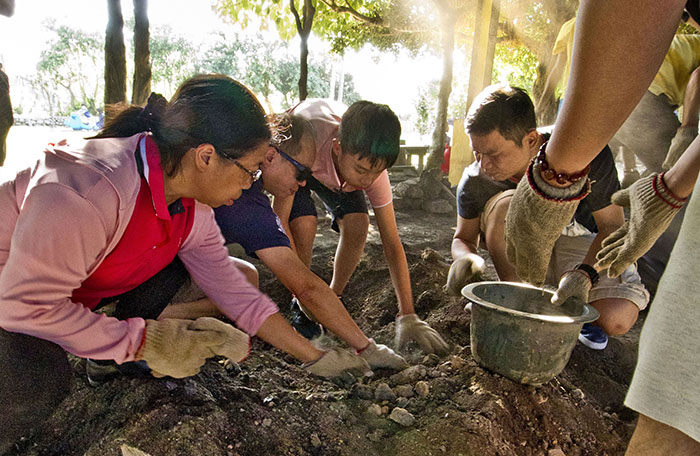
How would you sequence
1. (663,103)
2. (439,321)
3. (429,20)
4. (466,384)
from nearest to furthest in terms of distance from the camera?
(466,384)
(439,321)
(663,103)
(429,20)

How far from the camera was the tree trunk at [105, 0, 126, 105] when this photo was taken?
3785mm

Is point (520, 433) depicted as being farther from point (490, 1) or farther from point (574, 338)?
point (490, 1)

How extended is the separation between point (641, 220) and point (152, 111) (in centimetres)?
134

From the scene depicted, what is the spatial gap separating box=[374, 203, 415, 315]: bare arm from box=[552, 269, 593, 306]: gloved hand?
0.72 meters

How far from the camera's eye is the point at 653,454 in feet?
2.33

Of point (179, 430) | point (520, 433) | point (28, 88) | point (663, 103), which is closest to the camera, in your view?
point (179, 430)

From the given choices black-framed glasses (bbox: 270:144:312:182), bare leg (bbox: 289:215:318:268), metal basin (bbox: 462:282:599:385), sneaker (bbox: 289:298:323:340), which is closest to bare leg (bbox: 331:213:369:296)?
bare leg (bbox: 289:215:318:268)

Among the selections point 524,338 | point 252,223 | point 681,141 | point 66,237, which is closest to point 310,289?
point 252,223

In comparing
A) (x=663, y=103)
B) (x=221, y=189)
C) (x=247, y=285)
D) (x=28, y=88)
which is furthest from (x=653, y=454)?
(x=28, y=88)

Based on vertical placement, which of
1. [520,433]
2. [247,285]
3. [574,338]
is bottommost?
[520,433]

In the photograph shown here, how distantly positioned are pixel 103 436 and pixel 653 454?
1450 millimetres

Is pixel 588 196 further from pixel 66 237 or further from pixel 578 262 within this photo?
pixel 66 237

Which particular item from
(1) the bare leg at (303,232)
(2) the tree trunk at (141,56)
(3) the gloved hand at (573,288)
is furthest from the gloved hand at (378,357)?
(2) the tree trunk at (141,56)

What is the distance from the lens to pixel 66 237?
1.14m
